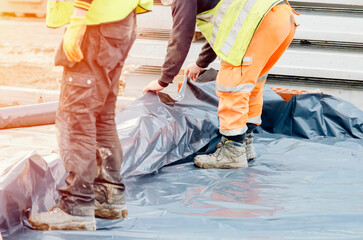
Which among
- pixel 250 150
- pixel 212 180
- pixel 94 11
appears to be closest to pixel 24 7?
pixel 250 150

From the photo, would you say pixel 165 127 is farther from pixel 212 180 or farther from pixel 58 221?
pixel 58 221

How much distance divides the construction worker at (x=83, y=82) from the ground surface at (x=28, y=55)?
428 cm

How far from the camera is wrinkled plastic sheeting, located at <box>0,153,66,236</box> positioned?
6.83ft

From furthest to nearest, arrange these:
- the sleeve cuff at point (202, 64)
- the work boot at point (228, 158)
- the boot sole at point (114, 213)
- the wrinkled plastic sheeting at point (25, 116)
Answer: the wrinkled plastic sheeting at point (25, 116)
the sleeve cuff at point (202, 64)
the work boot at point (228, 158)
the boot sole at point (114, 213)

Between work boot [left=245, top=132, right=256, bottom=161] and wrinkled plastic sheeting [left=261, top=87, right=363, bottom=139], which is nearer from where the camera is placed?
work boot [left=245, top=132, right=256, bottom=161]

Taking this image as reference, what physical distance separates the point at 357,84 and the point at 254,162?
1.76 meters

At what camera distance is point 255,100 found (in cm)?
330

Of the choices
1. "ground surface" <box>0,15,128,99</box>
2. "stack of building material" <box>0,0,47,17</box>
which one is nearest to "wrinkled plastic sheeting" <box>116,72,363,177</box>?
"ground surface" <box>0,15,128,99</box>

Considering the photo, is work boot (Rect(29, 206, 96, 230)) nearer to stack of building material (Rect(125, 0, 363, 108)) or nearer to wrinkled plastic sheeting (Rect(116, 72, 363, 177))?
wrinkled plastic sheeting (Rect(116, 72, 363, 177))

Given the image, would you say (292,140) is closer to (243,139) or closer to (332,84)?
(243,139)

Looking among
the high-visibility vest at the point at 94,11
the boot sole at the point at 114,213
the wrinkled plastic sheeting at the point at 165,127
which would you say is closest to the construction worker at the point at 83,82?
the high-visibility vest at the point at 94,11

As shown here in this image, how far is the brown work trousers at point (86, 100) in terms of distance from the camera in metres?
2.04

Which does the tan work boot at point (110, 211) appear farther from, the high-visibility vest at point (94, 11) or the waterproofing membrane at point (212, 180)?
the high-visibility vest at point (94, 11)

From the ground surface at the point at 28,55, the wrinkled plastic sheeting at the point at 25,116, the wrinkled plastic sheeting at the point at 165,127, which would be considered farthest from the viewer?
the ground surface at the point at 28,55
